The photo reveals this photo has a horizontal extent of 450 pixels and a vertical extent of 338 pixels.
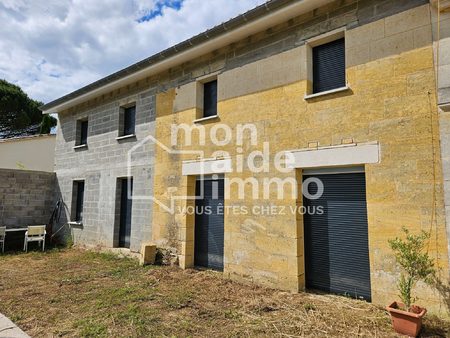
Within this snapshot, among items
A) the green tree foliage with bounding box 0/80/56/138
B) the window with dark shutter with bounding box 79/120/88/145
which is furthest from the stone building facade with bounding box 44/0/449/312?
the green tree foliage with bounding box 0/80/56/138

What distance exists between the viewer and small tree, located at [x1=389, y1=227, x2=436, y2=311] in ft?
14.1

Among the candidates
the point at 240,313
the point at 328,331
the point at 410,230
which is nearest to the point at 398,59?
the point at 410,230

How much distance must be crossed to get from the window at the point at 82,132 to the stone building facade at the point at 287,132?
3039 mm

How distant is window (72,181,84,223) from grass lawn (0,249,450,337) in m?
4.42

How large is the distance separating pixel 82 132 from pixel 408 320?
12436 millimetres

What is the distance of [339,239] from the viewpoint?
18.8 ft

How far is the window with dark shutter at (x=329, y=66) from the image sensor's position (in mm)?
5922

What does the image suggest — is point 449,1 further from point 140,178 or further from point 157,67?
point 140,178

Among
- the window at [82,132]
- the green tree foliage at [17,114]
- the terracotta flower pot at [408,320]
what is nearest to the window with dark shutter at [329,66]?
the terracotta flower pot at [408,320]

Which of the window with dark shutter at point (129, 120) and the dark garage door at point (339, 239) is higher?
the window with dark shutter at point (129, 120)

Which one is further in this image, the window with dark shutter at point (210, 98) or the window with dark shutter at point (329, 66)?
the window with dark shutter at point (210, 98)

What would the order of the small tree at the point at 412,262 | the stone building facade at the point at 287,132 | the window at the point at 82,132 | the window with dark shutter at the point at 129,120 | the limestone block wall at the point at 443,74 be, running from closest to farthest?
the small tree at the point at 412,262 → the limestone block wall at the point at 443,74 → the stone building facade at the point at 287,132 → the window with dark shutter at the point at 129,120 → the window at the point at 82,132

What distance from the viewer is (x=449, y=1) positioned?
457 centimetres

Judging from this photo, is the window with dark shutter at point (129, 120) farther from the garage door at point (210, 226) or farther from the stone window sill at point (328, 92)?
the stone window sill at point (328, 92)
